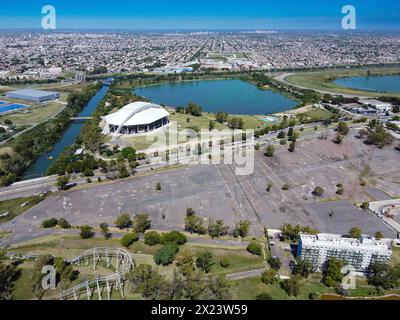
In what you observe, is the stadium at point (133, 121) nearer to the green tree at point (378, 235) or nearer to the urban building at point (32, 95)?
the urban building at point (32, 95)

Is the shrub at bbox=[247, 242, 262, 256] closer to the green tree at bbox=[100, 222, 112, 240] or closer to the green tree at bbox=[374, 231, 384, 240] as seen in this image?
the green tree at bbox=[374, 231, 384, 240]

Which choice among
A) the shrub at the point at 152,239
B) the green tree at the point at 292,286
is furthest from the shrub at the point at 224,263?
the shrub at the point at 152,239

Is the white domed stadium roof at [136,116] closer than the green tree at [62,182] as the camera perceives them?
No

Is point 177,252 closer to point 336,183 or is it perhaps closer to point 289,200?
point 289,200

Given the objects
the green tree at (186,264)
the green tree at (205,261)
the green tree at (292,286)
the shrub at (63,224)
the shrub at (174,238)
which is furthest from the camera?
the shrub at (63,224)

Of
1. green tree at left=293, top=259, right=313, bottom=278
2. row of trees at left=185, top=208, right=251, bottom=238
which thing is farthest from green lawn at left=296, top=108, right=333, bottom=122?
green tree at left=293, top=259, right=313, bottom=278

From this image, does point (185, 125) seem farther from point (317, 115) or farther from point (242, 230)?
point (242, 230)
